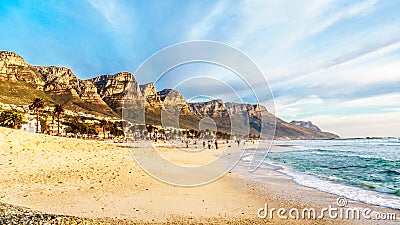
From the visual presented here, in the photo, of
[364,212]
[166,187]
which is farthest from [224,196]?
[364,212]

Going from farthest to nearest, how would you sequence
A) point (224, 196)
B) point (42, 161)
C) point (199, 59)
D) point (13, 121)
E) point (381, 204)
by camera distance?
point (13, 121), point (42, 161), point (199, 59), point (224, 196), point (381, 204)

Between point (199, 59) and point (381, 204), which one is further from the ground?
point (199, 59)

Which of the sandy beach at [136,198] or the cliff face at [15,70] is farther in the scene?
the cliff face at [15,70]

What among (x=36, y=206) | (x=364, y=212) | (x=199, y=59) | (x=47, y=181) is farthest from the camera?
(x=199, y=59)

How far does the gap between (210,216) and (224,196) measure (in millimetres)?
3238

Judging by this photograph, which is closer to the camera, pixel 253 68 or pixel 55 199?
pixel 55 199

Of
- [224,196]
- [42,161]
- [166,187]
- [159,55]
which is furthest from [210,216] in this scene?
[42,161]

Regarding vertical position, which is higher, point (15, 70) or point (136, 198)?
point (15, 70)

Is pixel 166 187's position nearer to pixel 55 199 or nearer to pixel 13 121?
pixel 55 199

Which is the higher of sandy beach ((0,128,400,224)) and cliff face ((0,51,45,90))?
cliff face ((0,51,45,90))

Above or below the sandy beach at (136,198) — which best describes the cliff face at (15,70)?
above

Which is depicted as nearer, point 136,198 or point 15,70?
point 136,198

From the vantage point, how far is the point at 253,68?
1179cm

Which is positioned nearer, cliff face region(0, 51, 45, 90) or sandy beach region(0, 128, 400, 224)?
sandy beach region(0, 128, 400, 224)
